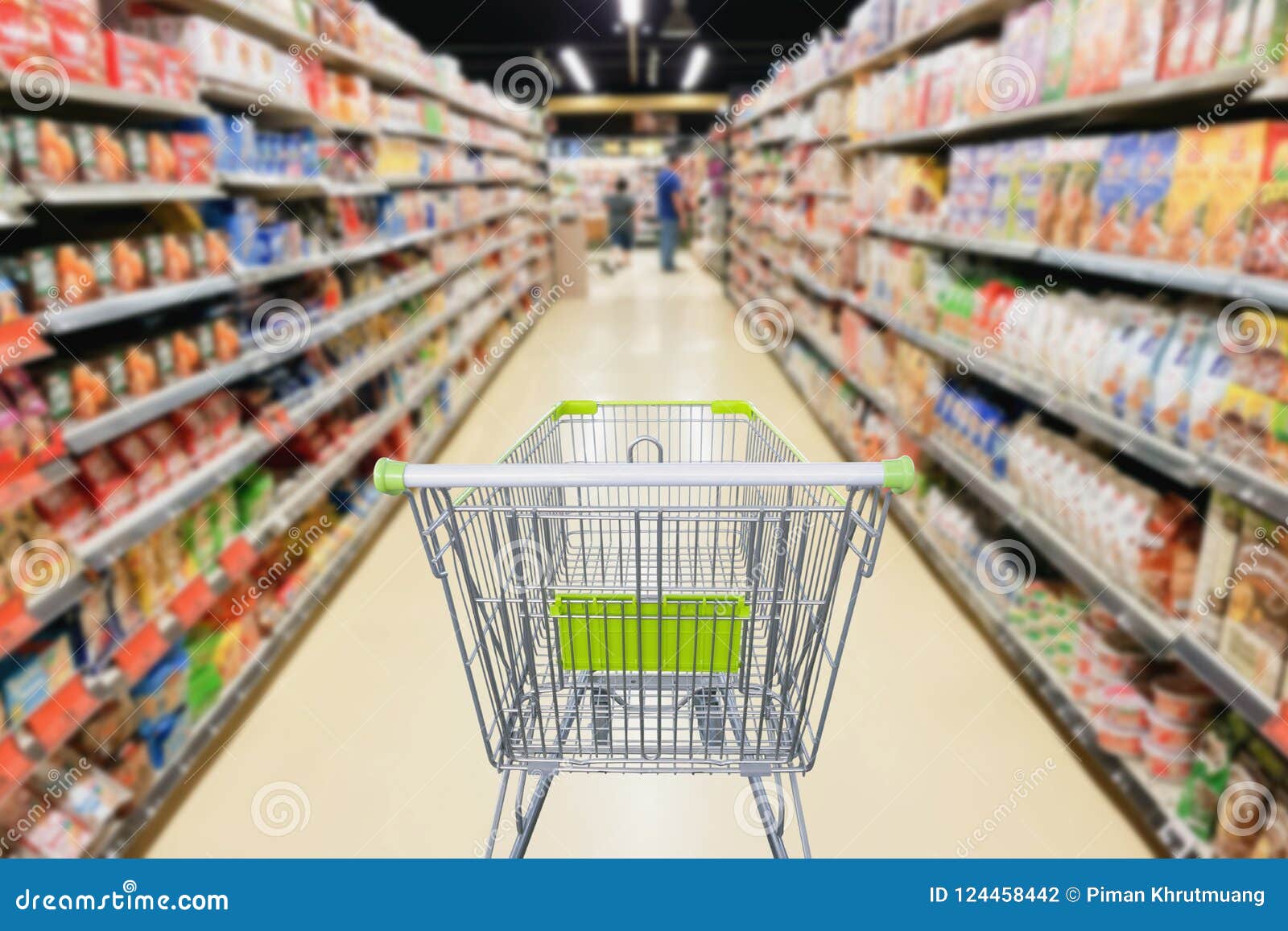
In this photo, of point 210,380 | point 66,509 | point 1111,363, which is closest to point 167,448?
point 210,380

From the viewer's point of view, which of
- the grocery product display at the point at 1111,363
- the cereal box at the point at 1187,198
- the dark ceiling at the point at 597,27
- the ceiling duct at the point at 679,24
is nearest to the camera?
the grocery product display at the point at 1111,363

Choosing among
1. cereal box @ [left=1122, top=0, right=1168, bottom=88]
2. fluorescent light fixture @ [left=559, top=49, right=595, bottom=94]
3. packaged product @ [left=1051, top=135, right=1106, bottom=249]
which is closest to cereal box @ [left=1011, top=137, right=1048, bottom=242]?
packaged product @ [left=1051, top=135, right=1106, bottom=249]

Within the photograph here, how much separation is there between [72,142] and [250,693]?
1672 millimetres

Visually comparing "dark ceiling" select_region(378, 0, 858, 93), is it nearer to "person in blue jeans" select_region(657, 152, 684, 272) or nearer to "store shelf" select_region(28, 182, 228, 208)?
"person in blue jeans" select_region(657, 152, 684, 272)

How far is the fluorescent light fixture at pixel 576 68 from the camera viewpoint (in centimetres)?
1544

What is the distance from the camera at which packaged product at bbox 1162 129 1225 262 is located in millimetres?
1788

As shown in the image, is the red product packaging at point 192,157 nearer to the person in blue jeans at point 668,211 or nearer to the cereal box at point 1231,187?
the cereal box at point 1231,187

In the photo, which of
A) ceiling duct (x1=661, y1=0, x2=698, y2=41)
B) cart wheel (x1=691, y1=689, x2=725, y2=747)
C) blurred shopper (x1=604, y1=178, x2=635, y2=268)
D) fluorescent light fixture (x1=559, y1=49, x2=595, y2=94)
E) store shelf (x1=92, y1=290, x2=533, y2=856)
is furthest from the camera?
fluorescent light fixture (x1=559, y1=49, x2=595, y2=94)

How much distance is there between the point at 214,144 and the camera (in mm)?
2551

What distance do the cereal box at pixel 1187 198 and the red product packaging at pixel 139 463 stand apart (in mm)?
2647

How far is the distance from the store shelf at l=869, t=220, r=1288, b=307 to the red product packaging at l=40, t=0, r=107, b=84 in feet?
8.28

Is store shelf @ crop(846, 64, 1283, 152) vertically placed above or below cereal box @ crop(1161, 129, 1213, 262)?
above

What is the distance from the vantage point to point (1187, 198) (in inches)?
73.0

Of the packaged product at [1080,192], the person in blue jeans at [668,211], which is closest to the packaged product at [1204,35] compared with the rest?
the packaged product at [1080,192]
